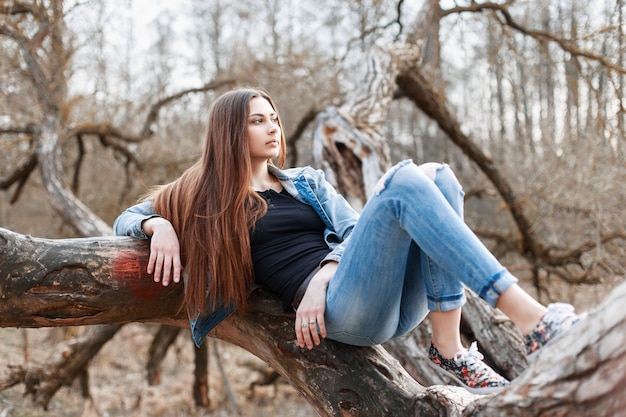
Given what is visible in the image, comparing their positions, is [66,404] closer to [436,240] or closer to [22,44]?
Result: [22,44]

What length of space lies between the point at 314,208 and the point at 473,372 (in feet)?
3.10

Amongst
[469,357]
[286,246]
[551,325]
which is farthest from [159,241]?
[551,325]

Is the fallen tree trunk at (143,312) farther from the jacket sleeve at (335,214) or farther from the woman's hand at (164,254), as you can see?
the jacket sleeve at (335,214)

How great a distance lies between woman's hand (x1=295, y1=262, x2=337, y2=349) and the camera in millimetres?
2086

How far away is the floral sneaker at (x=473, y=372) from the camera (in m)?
1.95

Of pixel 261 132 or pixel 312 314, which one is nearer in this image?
pixel 312 314

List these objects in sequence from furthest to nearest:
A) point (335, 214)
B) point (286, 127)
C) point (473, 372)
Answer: point (286, 127) < point (335, 214) < point (473, 372)

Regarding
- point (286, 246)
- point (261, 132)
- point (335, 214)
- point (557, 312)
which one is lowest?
point (557, 312)

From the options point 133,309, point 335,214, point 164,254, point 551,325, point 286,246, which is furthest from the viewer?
point 335,214

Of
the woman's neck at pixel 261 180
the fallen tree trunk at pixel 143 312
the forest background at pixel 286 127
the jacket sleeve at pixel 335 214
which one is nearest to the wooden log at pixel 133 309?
the fallen tree trunk at pixel 143 312

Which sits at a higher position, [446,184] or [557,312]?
[446,184]

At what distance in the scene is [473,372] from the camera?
2.01 m

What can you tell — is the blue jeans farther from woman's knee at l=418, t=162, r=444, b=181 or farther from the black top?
the black top

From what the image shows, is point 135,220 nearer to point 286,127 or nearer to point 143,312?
point 143,312
